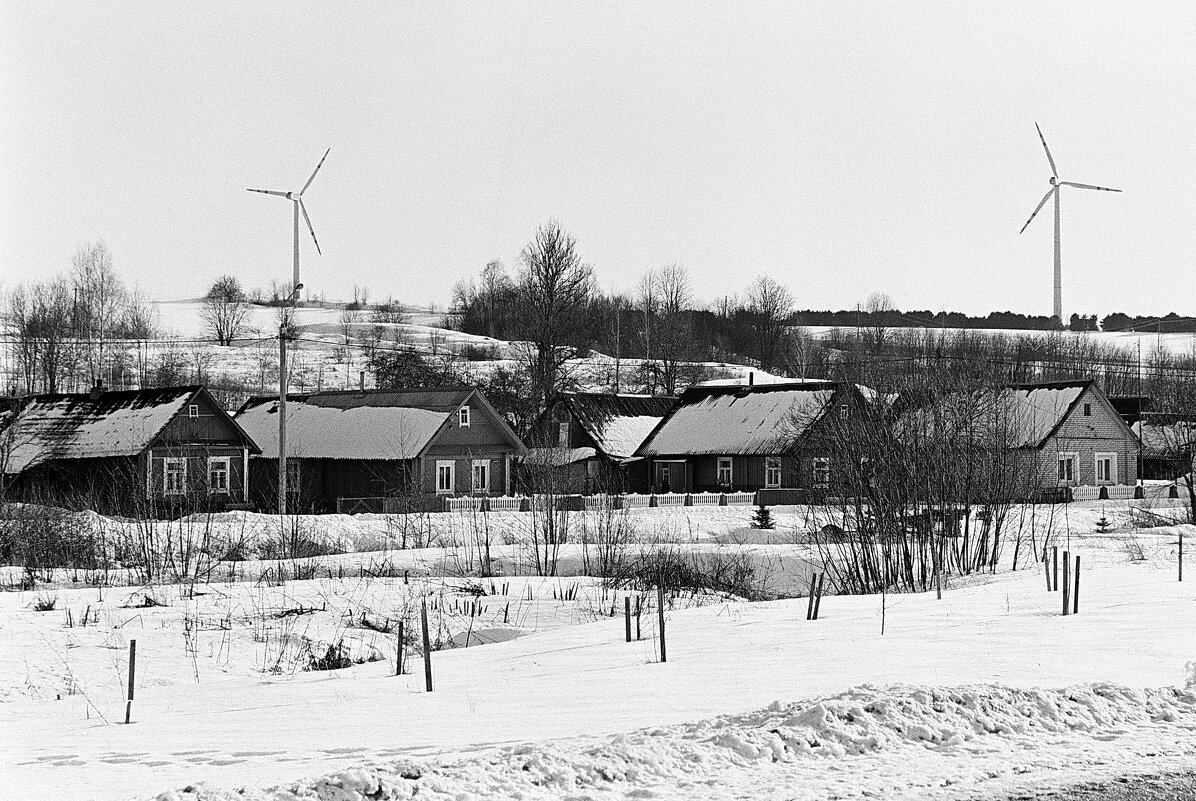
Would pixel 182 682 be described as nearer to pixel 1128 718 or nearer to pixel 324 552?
pixel 1128 718

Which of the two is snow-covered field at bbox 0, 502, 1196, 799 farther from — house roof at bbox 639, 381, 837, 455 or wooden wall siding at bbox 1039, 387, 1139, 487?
wooden wall siding at bbox 1039, 387, 1139, 487

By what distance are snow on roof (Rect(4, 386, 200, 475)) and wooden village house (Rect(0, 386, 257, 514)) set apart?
1.3 inches

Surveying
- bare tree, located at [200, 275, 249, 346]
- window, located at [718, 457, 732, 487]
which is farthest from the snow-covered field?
bare tree, located at [200, 275, 249, 346]

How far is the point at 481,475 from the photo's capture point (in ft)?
170

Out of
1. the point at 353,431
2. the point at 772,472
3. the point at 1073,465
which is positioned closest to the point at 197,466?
the point at 353,431

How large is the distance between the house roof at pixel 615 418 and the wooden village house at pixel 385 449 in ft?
21.3

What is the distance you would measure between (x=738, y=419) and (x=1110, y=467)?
18886 millimetres

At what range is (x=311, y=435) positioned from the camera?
168ft

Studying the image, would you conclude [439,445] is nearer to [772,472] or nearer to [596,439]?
[596,439]

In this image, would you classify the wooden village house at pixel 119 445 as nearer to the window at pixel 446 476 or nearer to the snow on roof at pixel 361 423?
the snow on roof at pixel 361 423

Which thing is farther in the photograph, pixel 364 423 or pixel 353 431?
pixel 364 423

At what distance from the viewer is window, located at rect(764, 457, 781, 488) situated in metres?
53.0

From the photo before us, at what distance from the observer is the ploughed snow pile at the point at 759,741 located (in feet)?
26.6

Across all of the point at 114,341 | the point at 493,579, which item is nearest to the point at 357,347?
the point at 114,341
